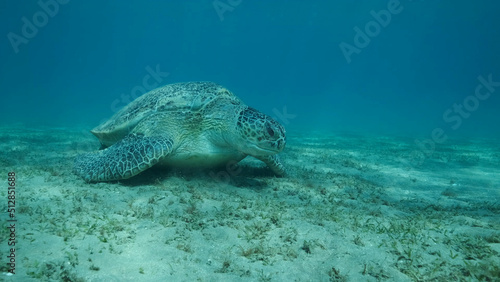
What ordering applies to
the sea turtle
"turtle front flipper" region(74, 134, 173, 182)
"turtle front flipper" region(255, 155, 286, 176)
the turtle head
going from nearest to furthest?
"turtle front flipper" region(74, 134, 173, 182)
the sea turtle
the turtle head
"turtle front flipper" region(255, 155, 286, 176)

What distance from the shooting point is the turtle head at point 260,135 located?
4.61 metres

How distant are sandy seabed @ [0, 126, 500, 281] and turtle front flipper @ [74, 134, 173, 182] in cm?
17

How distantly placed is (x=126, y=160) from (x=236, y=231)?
2567mm

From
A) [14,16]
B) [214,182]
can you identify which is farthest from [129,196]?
[14,16]

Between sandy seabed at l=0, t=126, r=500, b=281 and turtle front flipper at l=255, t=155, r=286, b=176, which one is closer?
sandy seabed at l=0, t=126, r=500, b=281

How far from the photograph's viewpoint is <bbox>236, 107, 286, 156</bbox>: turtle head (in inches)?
181

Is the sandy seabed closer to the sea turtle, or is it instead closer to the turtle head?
the sea turtle

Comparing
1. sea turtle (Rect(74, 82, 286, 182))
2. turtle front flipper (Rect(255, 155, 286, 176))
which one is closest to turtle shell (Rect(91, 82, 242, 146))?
sea turtle (Rect(74, 82, 286, 182))

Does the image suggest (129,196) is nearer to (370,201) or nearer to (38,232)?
A: (38,232)

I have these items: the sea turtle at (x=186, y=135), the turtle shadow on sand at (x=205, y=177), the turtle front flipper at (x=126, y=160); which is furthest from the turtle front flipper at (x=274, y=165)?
the turtle front flipper at (x=126, y=160)

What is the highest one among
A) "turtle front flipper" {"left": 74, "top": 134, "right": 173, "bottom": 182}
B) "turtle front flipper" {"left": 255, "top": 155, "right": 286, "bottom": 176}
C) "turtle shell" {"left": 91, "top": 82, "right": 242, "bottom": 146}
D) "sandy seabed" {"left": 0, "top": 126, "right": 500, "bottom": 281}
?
"turtle shell" {"left": 91, "top": 82, "right": 242, "bottom": 146}

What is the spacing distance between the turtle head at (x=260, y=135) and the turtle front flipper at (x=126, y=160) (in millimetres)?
1372

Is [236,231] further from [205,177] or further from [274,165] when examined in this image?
[274,165]

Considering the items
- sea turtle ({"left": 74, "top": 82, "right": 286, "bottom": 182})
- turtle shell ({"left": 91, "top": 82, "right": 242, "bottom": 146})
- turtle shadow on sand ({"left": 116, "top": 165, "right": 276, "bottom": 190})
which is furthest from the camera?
turtle shell ({"left": 91, "top": 82, "right": 242, "bottom": 146})
